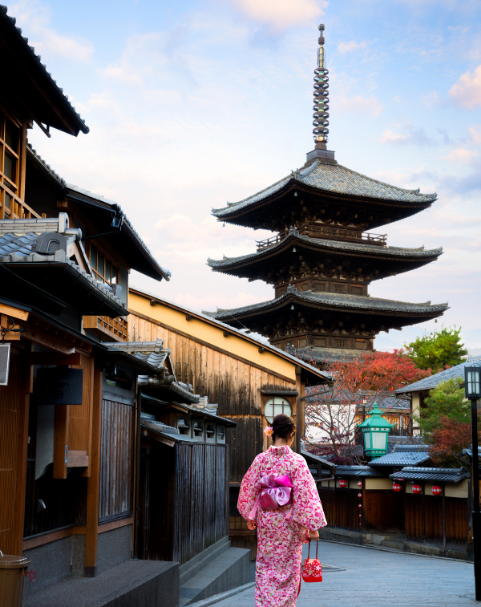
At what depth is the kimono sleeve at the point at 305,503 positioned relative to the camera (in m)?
5.87

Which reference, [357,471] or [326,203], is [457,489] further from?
[326,203]

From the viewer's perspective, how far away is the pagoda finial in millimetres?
42594

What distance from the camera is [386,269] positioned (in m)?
38.5

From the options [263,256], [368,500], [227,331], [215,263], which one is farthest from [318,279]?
[227,331]

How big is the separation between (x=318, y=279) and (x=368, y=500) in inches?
582

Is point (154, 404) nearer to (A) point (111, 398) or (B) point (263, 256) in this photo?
(A) point (111, 398)

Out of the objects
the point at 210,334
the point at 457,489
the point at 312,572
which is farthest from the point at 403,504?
the point at 312,572

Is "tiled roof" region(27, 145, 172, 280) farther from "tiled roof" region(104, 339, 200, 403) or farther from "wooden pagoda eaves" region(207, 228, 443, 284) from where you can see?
"wooden pagoda eaves" region(207, 228, 443, 284)

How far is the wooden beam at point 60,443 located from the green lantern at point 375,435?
718 inches

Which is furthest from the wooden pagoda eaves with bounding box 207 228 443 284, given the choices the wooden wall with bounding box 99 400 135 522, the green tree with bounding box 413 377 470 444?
the wooden wall with bounding box 99 400 135 522

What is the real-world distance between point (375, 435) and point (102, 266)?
15.5m

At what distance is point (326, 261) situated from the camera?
119ft

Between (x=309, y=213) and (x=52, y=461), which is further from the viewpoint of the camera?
(x=309, y=213)

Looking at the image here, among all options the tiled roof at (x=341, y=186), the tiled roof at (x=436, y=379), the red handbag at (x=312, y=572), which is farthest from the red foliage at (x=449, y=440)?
the tiled roof at (x=341, y=186)
